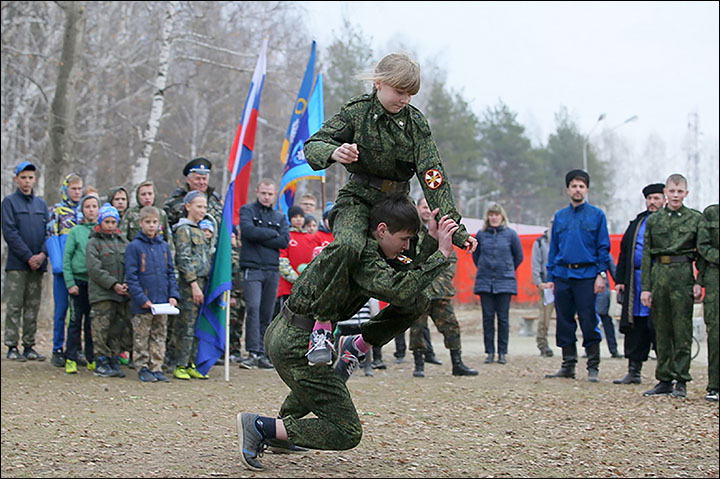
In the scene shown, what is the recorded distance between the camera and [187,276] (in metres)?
9.94

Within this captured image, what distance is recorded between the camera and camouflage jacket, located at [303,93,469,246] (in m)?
4.92

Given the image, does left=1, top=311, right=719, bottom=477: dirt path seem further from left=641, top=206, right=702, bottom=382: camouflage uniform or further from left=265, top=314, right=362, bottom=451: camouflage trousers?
left=641, top=206, right=702, bottom=382: camouflage uniform

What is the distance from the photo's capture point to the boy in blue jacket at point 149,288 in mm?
9477

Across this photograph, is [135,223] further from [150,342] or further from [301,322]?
[301,322]

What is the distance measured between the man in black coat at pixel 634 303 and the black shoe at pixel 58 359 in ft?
24.2

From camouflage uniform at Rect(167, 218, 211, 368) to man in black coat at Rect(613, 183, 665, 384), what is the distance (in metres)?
5.48

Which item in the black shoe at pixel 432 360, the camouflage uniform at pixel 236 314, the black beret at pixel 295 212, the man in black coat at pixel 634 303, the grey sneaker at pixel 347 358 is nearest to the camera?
the grey sneaker at pixel 347 358

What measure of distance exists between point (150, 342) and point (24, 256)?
2.53 meters

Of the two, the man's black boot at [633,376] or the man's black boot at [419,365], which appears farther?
the man's black boot at [419,365]

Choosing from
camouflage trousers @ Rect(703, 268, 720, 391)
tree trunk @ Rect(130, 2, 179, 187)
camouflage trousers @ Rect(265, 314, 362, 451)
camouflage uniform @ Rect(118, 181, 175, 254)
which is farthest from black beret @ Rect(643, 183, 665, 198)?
tree trunk @ Rect(130, 2, 179, 187)

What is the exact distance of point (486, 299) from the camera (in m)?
13.0

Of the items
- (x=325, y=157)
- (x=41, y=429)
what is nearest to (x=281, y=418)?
(x=325, y=157)

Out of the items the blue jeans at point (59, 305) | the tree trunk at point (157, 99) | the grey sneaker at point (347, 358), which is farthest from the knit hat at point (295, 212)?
the tree trunk at point (157, 99)

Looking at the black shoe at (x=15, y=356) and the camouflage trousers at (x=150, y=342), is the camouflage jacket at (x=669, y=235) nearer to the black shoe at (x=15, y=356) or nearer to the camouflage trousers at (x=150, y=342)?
the camouflage trousers at (x=150, y=342)
